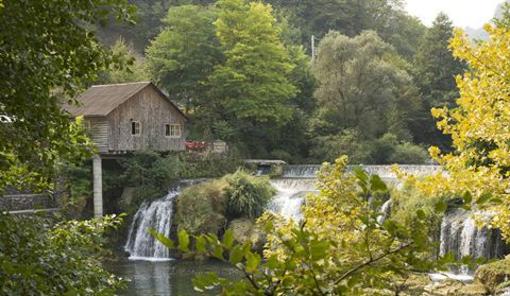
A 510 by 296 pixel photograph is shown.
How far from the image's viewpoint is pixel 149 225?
81.8ft

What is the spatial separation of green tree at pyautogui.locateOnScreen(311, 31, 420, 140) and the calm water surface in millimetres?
15329

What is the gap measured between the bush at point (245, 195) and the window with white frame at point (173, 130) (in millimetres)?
6285

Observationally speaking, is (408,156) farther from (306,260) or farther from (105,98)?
(306,260)

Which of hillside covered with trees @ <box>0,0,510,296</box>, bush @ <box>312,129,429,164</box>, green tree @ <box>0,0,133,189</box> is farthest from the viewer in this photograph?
bush @ <box>312,129,429,164</box>

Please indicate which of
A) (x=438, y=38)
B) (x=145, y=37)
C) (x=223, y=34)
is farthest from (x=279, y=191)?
(x=145, y=37)

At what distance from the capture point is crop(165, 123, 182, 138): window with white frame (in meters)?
29.7

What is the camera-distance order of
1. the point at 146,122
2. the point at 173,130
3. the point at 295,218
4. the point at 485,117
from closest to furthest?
the point at 485,117
the point at 295,218
the point at 146,122
the point at 173,130

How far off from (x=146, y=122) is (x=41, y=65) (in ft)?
78.9

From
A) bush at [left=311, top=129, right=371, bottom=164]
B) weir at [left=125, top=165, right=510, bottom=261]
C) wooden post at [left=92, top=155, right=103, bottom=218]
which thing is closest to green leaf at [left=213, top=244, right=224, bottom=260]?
weir at [left=125, top=165, right=510, bottom=261]

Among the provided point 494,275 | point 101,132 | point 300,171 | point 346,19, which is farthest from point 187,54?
point 346,19

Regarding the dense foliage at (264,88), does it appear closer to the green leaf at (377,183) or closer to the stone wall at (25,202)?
the stone wall at (25,202)

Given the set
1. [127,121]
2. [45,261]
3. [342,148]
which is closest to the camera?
[45,261]

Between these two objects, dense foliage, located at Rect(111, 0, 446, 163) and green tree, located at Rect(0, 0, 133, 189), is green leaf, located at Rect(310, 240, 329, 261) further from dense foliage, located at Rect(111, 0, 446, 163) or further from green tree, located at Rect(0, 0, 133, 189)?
dense foliage, located at Rect(111, 0, 446, 163)

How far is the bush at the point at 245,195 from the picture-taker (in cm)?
2358
